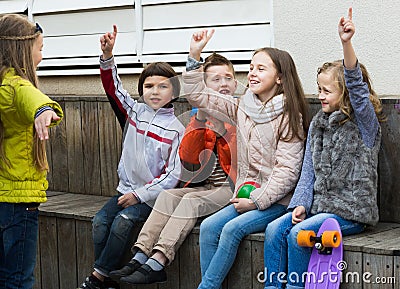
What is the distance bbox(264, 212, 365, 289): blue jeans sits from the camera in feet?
15.1

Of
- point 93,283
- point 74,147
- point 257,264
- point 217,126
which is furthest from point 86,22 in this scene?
point 257,264

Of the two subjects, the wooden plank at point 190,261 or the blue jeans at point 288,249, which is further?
the wooden plank at point 190,261

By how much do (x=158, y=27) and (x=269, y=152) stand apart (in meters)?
2.00

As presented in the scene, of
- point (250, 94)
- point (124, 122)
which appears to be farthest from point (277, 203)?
point (124, 122)

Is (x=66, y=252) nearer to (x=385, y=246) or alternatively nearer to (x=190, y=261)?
(x=190, y=261)

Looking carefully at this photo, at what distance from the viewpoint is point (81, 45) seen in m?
7.16

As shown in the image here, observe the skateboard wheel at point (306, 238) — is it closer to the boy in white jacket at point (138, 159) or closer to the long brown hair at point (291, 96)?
the long brown hair at point (291, 96)

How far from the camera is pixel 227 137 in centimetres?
519

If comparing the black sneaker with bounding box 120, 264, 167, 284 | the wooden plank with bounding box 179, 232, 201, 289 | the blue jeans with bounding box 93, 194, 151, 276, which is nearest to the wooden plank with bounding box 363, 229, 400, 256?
the wooden plank with bounding box 179, 232, 201, 289

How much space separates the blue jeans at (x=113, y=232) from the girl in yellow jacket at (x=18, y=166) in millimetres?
786

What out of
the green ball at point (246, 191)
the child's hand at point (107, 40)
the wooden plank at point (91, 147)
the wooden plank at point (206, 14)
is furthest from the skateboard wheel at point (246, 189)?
the wooden plank at point (91, 147)

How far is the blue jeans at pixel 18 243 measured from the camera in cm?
450

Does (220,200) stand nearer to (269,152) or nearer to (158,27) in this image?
(269,152)

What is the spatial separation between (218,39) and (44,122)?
2.50m
